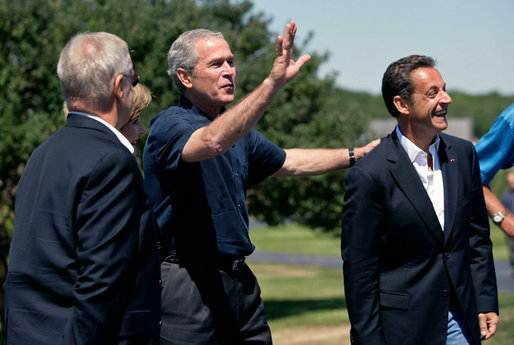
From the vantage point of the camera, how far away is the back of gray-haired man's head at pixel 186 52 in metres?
3.85

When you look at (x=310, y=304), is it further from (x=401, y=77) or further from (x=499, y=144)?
(x=401, y=77)

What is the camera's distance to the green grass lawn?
9641 mm

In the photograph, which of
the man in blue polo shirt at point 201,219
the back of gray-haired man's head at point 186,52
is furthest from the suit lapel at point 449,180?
the back of gray-haired man's head at point 186,52

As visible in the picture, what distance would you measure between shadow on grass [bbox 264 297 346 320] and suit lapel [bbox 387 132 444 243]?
8884mm

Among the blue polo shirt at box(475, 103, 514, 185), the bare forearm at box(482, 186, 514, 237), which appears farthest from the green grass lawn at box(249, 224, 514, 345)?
the blue polo shirt at box(475, 103, 514, 185)

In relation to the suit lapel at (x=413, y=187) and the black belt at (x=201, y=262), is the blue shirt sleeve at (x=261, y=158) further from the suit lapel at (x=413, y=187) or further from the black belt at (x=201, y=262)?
the suit lapel at (x=413, y=187)

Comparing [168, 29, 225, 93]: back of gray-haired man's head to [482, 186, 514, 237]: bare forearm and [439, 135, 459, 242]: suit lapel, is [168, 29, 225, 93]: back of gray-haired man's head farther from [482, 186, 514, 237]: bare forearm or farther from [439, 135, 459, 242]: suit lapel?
[482, 186, 514, 237]: bare forearm

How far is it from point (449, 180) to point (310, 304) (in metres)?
10.8

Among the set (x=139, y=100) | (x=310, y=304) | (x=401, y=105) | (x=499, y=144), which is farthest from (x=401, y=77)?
(x=310, y=304)

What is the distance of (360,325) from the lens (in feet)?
11.8

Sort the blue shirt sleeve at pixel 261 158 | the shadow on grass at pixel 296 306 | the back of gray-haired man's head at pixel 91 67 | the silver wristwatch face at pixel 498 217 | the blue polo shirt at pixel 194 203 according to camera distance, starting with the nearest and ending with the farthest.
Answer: the back of gray-haired man's head at pixel 91 67 → the blue polo shirt at pixel 194 203 → the blue shirt sleeve at pixel 261 158 → the silver wristwatch face at pixel 498 217 → the shadow on grass at pixel 296 306

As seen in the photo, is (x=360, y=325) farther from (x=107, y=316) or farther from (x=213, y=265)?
(x=107, y=316)

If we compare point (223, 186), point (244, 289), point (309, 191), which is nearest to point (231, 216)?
point (223, 186)

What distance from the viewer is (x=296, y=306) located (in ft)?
45.6
